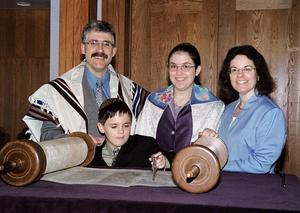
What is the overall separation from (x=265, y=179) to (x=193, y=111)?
0.87 metres

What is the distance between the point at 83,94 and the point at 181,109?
1.88 ft

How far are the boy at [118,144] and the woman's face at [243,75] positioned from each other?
1.73ft

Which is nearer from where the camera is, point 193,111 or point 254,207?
point 254,207

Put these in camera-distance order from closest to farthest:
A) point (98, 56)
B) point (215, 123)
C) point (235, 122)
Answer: point (235, 122) < point (215, 123) < point (98, 56)

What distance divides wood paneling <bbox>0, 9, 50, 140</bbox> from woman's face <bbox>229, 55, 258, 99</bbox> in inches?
223

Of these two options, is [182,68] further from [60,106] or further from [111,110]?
[60,106]

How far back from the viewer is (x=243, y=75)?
6.98 ft

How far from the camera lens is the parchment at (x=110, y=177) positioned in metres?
1.43

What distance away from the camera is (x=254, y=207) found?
1.18 metres

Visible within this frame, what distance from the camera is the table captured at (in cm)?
119

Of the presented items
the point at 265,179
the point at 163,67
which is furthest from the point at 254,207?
the point at 163,67

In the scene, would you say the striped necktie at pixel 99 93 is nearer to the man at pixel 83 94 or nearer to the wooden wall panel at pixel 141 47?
the man at pixel 83 94

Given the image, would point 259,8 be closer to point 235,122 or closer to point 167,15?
point 167,15

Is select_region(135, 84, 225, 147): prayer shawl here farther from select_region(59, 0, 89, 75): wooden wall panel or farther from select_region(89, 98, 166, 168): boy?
select_region(59, 0, 89, 75): wooden wall panel
